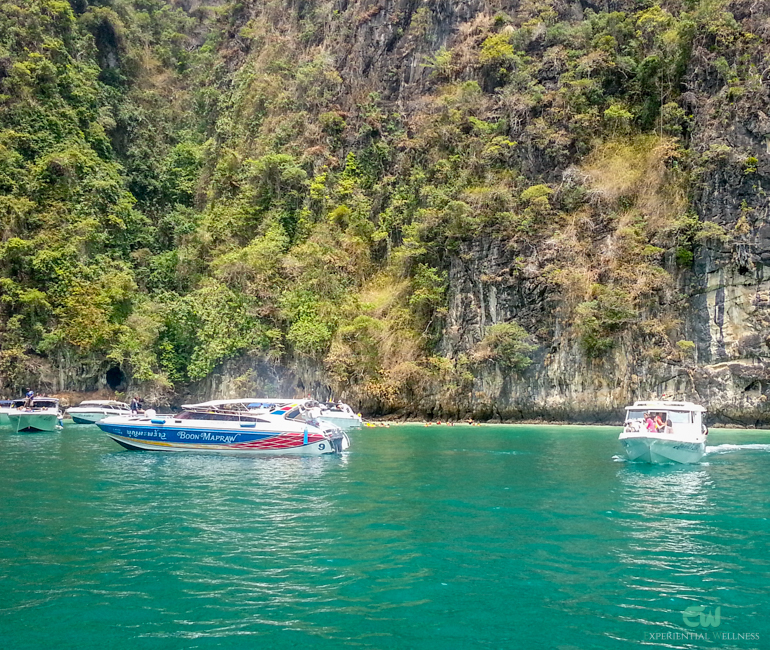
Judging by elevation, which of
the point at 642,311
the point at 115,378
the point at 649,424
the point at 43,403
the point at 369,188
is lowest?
the point at 649,424

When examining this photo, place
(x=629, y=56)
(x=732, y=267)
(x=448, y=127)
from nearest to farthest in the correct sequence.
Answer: (x=732, y=267) → (x=629, y=56) → (x=448, y=127)

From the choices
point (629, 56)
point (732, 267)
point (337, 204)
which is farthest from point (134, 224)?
point (732, 267)

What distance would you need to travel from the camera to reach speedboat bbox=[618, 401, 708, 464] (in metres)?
24.6

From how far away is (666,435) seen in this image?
970 inches

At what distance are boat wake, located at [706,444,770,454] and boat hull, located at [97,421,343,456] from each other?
16675 mm

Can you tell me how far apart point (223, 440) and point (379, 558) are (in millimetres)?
16684

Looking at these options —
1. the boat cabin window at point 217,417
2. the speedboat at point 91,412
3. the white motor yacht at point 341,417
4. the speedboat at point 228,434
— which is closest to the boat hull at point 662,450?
the speedboat at point 228,434

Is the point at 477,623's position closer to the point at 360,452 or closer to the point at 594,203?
the point at 360,452

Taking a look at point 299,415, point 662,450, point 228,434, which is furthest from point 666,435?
point 228,434

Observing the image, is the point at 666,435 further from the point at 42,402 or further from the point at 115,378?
the point at 115,378

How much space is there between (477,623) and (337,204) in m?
53.6

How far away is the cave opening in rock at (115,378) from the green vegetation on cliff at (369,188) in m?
3.69

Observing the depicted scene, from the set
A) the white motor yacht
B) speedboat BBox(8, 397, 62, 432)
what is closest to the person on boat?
the white motor yacht

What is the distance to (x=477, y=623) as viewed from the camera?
884cm
